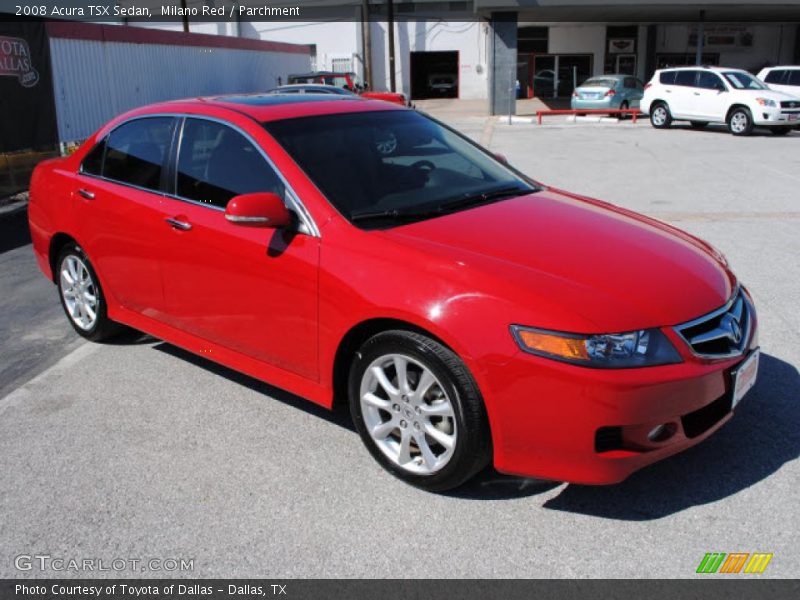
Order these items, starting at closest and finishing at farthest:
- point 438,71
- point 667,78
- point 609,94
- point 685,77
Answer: point 685,77
point 667,78
point 609,94
point 438,71

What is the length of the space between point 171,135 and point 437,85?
4247 cm

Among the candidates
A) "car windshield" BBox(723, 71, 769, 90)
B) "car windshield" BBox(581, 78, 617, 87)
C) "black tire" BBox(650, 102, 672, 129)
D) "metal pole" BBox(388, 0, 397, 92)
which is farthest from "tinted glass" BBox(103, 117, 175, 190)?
"metal pole" BBox(388, 0, 397, 92)

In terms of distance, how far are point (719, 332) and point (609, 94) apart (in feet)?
81.7

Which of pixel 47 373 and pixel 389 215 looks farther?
pixel 47 373

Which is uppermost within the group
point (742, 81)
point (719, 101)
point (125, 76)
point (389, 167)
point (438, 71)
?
point (438, 71)

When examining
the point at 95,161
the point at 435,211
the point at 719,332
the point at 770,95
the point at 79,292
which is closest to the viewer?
the point at 719,332

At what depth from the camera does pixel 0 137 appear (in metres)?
12.2

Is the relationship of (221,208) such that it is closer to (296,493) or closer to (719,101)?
(296,493)

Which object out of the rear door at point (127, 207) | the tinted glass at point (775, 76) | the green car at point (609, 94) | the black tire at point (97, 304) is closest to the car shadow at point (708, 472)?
the rear door at point (127, 207)

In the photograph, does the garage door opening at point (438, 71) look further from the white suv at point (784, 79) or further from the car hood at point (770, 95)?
the car hood at point (770, 95)

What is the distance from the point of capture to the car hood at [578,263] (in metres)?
3.00

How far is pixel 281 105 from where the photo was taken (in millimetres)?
4320

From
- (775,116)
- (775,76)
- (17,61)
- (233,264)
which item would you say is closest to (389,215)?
(233,264)
